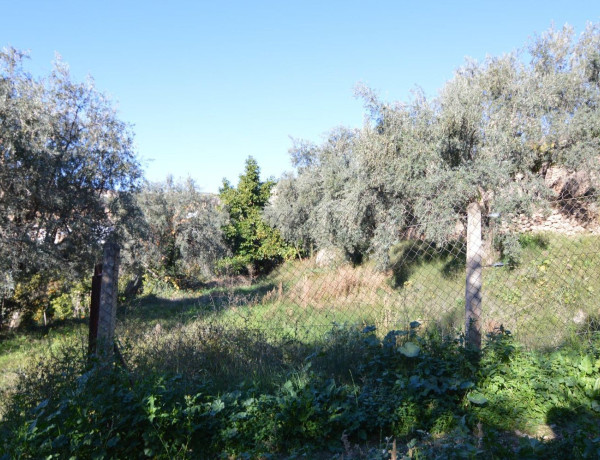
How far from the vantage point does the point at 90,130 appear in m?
10.1

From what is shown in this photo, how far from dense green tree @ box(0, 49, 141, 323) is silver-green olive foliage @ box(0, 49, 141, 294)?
2cm

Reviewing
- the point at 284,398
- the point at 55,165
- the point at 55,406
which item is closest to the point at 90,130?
the point at 55,165

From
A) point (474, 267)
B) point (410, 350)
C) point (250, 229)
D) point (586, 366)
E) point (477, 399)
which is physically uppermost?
point (250, 229)

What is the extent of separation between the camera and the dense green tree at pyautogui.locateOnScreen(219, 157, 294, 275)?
75.5ft

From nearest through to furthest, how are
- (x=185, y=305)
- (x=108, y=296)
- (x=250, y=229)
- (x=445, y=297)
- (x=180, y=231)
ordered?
(x=108, y=296)
(x=445, y=297)
(x=185, y=305)
(x=180, y=231)
(x=250, y=229)

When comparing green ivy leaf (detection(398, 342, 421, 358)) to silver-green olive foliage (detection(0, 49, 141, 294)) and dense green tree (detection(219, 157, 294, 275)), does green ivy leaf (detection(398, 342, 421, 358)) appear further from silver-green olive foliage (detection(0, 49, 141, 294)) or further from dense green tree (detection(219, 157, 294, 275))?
dense green tree (detection(219, 157, 294, 275))

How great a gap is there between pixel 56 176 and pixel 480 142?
9.54 meters

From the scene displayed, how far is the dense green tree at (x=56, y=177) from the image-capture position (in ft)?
28.5

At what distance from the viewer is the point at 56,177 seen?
938 centimetres

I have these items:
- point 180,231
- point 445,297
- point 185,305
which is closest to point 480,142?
point 445,297

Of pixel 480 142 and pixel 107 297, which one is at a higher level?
pixel 480 142

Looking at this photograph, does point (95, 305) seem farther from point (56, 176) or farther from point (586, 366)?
point (56, 176)

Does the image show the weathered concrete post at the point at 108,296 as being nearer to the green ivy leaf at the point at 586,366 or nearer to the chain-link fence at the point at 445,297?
the chain-link fence at the point at 445,297

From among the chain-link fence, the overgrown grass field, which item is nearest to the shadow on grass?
the chain-link fence
